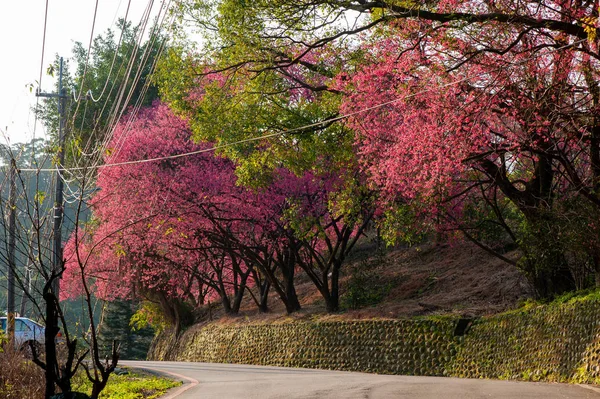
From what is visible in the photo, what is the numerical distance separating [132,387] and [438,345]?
7.87 metres

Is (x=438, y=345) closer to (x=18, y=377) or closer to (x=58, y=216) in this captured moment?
(x=58, y=216)

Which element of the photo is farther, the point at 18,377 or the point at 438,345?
the point at 438,345

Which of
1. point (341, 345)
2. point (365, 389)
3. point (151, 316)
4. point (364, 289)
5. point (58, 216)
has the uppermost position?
point (58, 216)

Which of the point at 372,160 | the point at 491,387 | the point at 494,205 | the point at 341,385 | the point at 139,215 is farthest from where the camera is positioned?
the point at 139,215

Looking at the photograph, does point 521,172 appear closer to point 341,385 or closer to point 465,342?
Answer: point 465,342

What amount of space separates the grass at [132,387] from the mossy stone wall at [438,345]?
6421mm

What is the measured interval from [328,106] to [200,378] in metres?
7.69

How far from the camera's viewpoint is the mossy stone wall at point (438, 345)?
16.1 metres

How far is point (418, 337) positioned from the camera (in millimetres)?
22141

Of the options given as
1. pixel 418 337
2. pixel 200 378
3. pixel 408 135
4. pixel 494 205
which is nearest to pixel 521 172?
pixel 494 205

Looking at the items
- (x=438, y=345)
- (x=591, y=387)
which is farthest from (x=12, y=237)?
(x=438, y=345)

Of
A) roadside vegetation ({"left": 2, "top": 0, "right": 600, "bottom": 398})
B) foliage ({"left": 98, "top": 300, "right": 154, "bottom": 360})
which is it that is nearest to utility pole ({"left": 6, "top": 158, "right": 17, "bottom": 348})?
roadside vegetation ({"left": 2, "top": 0, "right": 600, "bottom": 398})

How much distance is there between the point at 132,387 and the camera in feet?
56.7

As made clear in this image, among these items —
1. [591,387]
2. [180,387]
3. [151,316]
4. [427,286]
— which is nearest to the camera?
[591,387]
